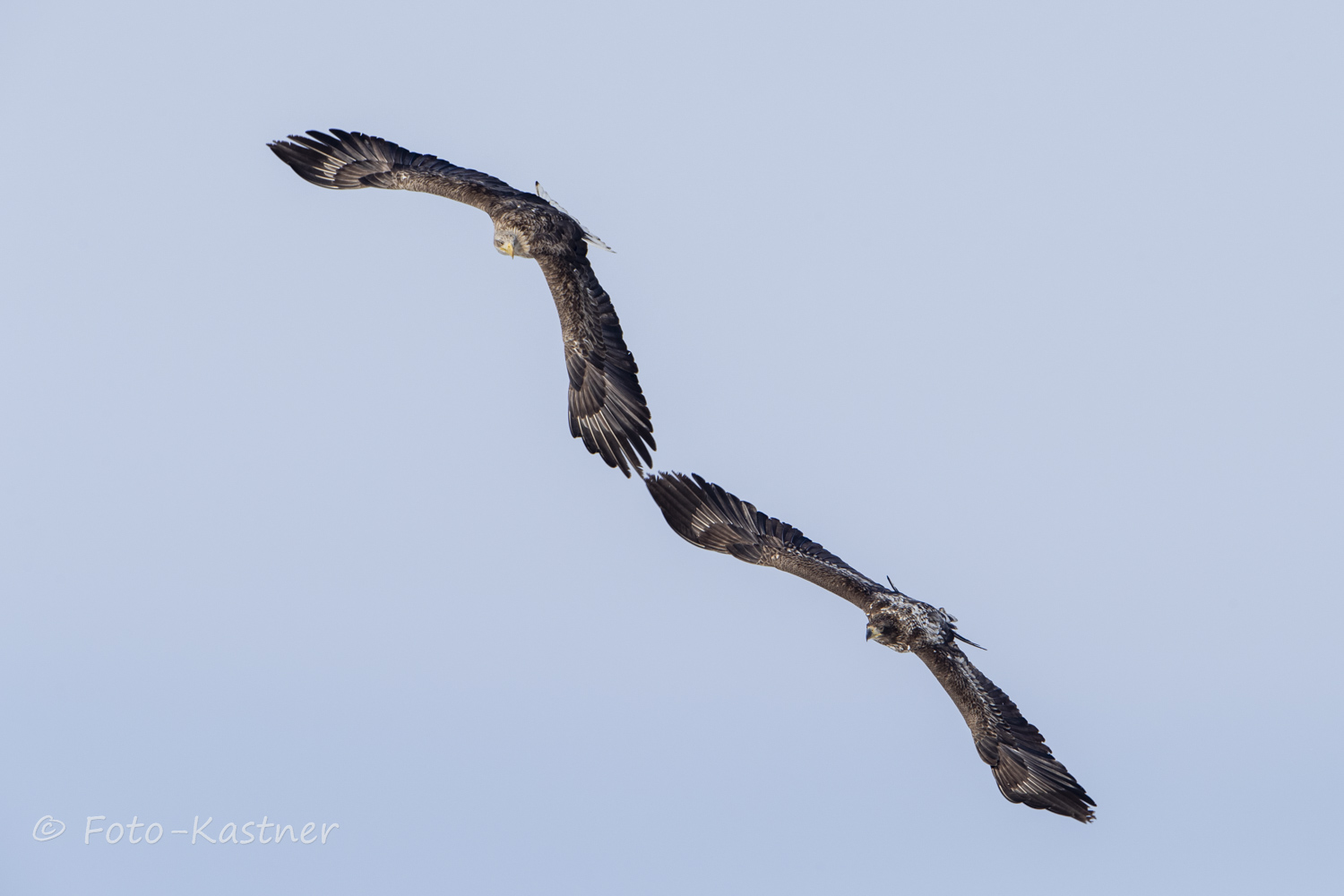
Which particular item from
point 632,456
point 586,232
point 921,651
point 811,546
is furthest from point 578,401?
point 921,651

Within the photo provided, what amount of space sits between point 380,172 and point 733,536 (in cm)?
890

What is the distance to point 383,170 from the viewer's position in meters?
26.4

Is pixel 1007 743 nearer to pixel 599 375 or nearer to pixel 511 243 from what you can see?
pixel 599 375

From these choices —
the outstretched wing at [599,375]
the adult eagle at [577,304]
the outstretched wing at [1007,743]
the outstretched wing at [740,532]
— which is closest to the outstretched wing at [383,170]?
the adult eagle at [577,304]

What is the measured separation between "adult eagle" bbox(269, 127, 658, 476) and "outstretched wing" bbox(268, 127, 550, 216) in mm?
24

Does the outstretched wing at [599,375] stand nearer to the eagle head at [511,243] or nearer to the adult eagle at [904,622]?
the eagle head at [511,243]

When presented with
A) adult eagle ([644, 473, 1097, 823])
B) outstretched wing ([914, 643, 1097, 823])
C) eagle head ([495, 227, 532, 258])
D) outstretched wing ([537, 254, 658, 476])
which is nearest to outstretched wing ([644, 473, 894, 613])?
adult eagle ([644, 473, 1097, 823])

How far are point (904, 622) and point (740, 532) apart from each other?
3.33 meters

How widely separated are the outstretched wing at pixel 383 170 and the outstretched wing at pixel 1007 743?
1000cm

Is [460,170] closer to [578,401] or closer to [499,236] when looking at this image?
[499,236]

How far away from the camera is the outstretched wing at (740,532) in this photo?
24.1 m

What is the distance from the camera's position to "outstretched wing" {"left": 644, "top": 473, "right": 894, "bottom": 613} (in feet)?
79.2

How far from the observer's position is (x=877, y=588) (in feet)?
78.2

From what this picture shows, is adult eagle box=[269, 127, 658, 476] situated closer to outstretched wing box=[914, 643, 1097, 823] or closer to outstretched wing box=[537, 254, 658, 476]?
outstretched wing box=[537, 254, 658, 476]
